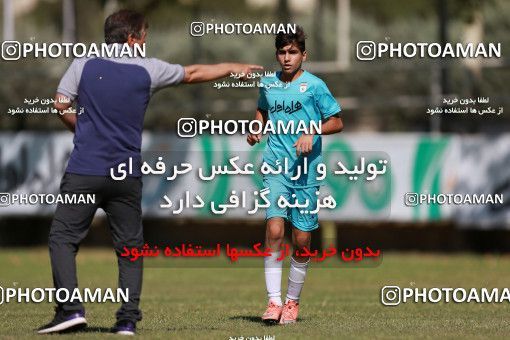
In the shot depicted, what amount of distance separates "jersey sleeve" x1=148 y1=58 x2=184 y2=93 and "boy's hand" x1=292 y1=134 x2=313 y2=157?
3.84ft

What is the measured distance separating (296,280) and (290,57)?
1.74m

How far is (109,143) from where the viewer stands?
922 cm

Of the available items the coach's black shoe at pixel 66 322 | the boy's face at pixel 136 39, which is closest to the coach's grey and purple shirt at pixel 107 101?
Result: the boy's face at pixel 136 39

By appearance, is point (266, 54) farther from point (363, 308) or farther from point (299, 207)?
point (299, 207)

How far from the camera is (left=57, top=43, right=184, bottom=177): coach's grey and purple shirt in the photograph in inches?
361

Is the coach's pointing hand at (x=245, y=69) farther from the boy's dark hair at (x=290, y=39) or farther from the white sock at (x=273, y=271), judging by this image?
the white sock at (x=273, y=271)

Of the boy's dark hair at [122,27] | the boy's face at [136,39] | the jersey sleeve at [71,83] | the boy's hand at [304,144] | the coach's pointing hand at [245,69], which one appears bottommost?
the boy's hand at [304,144]

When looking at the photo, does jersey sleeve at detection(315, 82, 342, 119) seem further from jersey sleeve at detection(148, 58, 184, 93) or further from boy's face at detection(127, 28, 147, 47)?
boy's face at detection(127, 28, 147, 47)

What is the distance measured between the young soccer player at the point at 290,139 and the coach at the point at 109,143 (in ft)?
3.34

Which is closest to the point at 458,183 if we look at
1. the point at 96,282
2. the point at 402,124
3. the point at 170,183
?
the point at 402,124

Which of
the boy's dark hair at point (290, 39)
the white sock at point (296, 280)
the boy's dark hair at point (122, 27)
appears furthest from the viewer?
the white sock at point (296, 280)

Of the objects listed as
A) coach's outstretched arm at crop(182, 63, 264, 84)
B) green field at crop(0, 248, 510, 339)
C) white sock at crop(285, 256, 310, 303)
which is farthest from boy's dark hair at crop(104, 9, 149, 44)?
white sock at crop(285, 256, 310, 303)

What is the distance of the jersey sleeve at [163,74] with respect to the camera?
9.25 m

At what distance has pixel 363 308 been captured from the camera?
12.4 meters
